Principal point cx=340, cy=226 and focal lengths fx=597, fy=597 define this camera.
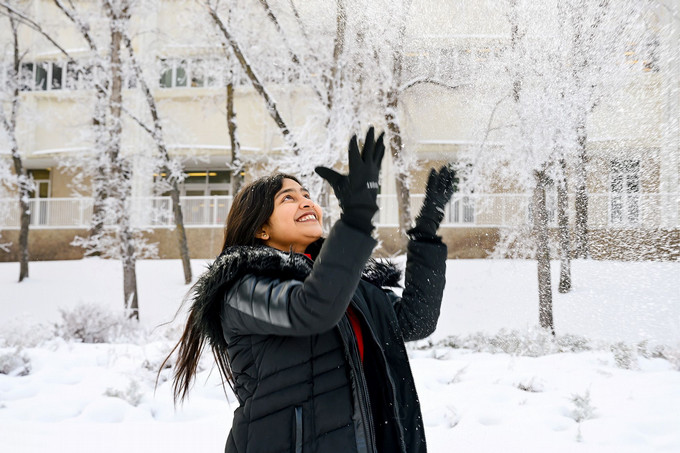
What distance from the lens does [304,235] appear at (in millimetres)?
1510

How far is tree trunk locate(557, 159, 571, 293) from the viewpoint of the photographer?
3.50 m

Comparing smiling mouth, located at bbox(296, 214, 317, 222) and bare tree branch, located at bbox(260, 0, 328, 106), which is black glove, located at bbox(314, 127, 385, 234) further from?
bare tree branch, located at bbox(260, 0, 328, 106)

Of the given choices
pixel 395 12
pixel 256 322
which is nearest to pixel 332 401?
pixel 256 322

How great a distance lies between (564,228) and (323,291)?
283 cm

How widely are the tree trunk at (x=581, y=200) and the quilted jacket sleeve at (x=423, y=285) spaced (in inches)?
84.2

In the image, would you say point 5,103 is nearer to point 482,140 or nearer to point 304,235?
point 482,140

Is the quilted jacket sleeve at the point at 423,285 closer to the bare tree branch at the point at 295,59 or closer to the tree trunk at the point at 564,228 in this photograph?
the tree trunk at the point at 564,228

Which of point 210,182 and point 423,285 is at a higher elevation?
point 210,182

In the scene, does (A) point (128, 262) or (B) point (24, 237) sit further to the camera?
(B) point (24, 237)

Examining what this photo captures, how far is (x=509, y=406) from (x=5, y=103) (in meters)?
12.6

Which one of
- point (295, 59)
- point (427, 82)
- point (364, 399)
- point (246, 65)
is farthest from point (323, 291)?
point (246, 65)

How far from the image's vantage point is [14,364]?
13.5 ft

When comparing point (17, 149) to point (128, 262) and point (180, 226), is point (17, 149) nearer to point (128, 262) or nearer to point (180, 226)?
point (180, 226)

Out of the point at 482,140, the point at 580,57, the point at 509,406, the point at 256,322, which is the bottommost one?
the point at 509,406
